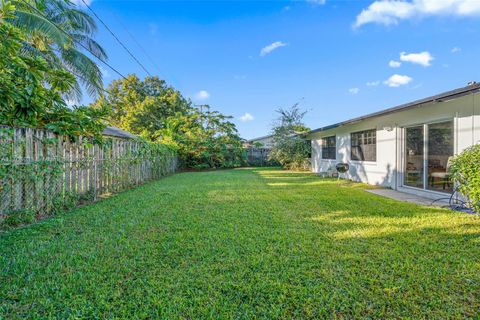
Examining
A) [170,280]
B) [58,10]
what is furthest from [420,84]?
[58,10]

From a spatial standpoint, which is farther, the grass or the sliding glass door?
the sliding glass door

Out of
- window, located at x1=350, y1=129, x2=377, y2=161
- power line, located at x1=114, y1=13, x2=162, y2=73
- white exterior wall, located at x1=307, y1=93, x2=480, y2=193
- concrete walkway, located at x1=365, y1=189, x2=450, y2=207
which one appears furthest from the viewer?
power line, located at x1=114, y1=13, x2=162, y2=73

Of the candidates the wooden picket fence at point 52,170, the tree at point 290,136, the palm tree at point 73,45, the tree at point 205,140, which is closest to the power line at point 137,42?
the palm tree at point 73,45

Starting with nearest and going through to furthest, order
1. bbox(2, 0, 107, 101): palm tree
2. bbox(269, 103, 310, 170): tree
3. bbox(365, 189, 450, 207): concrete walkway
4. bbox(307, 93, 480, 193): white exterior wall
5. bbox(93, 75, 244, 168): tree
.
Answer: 1. bbox(307, 93, 480, 193): white exterior wall
2. bbox(365, 189, 450, 207): concrete walkway
3. bbox(2, 0, 107, 101): palm tree
4. bbox(269, 103, 310, 170): tree
5. bbox(93, 75, 244, 168): tree

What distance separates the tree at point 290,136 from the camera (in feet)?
55.4

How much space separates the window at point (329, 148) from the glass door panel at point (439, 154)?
6539 millimetres

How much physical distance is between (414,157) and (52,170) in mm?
9758

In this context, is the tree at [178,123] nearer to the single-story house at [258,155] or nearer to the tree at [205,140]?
the tree at [205,140]

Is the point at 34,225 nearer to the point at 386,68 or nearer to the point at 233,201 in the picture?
the point at 233,201

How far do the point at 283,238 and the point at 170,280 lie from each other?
6.04 ft

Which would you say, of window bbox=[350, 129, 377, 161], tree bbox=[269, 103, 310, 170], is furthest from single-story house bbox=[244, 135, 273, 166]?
window bbox=[350, 129, 377, 161]

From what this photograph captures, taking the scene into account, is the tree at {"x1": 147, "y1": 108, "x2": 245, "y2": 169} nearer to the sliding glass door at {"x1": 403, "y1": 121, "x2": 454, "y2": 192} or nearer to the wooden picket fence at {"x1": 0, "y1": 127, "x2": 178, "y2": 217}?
the wooden picket fence at {"x1": 0, "y1": 127, "x2": 178, "y2": 217}

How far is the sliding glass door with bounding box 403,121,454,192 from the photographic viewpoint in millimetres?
6488

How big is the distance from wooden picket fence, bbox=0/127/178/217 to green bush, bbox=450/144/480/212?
8.14 meters
